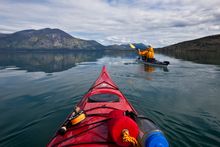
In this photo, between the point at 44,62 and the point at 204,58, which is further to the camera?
the point at 204,58

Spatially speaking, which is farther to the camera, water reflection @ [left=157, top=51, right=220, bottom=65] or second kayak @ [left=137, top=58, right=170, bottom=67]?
water reflection @ [left=157, top=51, right=220, bottom=65]

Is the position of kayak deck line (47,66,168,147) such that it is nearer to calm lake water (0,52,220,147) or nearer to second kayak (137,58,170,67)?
calm lake water (0,52,220,147)

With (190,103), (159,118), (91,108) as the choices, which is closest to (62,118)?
(91,108)

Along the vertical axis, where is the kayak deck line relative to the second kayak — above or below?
below

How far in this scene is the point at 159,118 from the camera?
9.41 meters

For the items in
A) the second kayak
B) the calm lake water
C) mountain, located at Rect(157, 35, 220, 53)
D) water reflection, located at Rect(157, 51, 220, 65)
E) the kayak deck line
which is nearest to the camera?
the kayak deck line

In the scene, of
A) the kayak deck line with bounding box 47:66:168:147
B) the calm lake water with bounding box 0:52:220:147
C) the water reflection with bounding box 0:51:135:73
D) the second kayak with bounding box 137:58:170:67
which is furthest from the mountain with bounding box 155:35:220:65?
the kayak deck line with bounding box 47:66:168:147

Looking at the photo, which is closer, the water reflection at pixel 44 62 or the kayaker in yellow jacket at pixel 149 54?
the water reflection at pixel 44 62

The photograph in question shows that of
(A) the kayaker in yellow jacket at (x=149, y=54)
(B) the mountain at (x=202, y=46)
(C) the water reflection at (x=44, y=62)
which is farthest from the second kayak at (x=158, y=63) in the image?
(B) the mountain at (x=202, y=46)

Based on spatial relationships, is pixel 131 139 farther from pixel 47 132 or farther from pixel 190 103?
pixel 190 103

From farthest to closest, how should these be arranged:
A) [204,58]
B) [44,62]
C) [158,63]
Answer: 1. [204,58]
2. [44,62]
3. [158,63]

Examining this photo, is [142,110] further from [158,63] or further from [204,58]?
[204,58]

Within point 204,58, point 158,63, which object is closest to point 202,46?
point 204,58

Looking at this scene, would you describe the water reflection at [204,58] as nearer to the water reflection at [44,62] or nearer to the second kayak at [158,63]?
the second kayak at [158,63]
